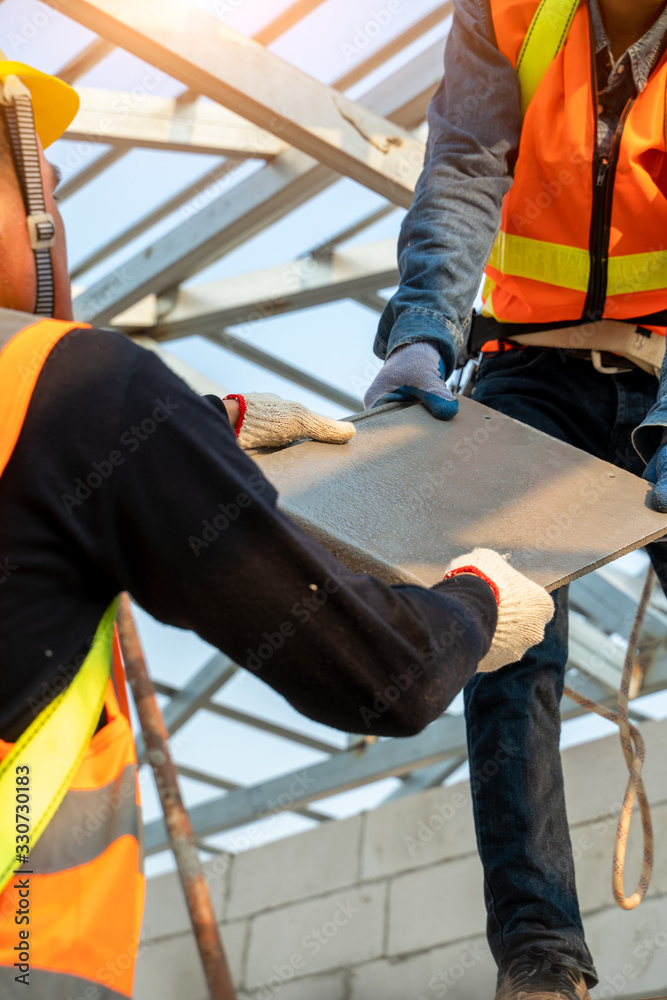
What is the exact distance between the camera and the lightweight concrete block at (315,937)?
502 cm

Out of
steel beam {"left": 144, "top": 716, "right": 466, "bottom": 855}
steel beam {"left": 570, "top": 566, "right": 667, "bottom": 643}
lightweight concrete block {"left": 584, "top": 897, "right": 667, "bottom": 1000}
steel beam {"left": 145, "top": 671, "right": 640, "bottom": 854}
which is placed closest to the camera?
lightweight concrete block {"left": 584, "top": 897, "right": 667, "bottom": 1000}

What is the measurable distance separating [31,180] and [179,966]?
498 centimetres

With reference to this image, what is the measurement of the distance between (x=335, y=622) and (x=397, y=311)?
45.1 inches

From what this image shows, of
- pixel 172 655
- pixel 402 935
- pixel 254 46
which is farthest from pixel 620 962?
pixel 172 655

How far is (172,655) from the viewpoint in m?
8.02

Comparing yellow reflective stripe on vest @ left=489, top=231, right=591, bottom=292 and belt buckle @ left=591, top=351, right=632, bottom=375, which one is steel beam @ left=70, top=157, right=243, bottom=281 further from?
belt buckle @ left=591, top=351, right=632, bottom=375

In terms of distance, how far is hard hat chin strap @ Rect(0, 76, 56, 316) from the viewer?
4.46ft

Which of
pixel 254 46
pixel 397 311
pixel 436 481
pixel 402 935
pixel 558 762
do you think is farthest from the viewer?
pixel 402 935

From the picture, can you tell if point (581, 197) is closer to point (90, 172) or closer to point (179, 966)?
point (90, 172)

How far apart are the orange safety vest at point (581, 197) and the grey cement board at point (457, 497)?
350mm

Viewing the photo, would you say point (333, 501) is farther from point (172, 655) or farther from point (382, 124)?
point (172, 655)

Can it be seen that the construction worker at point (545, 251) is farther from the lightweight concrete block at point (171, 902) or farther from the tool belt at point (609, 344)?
the lightweight concrete block at point (171, 902)

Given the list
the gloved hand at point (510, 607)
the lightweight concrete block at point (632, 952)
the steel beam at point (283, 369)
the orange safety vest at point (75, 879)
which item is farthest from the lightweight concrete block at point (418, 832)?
the orange safety vest at point (75, 879)

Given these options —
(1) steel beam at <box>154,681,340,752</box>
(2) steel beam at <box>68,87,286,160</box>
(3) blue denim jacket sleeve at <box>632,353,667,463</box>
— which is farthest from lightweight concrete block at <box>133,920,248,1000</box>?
(3) blue denim jacket sleeve at <box>632,353,667,463</box>
